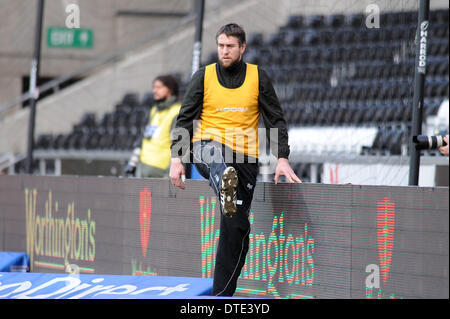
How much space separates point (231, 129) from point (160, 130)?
9.26 feet

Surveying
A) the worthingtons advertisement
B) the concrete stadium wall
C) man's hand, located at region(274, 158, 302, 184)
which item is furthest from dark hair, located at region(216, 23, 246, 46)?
the concrete stadium wall

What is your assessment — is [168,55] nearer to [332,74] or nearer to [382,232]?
[332,74]

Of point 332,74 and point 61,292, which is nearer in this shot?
point 61,292

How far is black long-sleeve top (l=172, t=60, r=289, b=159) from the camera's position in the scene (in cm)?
563

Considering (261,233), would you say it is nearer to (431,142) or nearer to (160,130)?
(431,142)

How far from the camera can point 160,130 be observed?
8414mm

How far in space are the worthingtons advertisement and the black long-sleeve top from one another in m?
0.46

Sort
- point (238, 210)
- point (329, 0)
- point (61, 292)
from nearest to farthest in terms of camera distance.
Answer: point (238, 210) < point (61, 292) < point (329, 0)

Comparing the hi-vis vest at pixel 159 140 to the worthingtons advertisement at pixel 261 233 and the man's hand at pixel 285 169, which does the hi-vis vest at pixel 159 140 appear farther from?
the man's hand at pixel 285 169

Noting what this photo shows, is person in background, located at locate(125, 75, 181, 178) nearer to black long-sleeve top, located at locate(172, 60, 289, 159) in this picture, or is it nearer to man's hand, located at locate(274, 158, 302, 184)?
black long-sleeve top, located at locate(172, 60, 289, 159)

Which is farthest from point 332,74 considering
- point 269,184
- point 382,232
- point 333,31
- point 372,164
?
point 382,232

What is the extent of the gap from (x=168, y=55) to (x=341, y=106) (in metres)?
5.62

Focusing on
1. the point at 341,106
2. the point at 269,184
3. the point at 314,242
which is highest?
the point at 341,106

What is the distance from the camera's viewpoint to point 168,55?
1684cm
